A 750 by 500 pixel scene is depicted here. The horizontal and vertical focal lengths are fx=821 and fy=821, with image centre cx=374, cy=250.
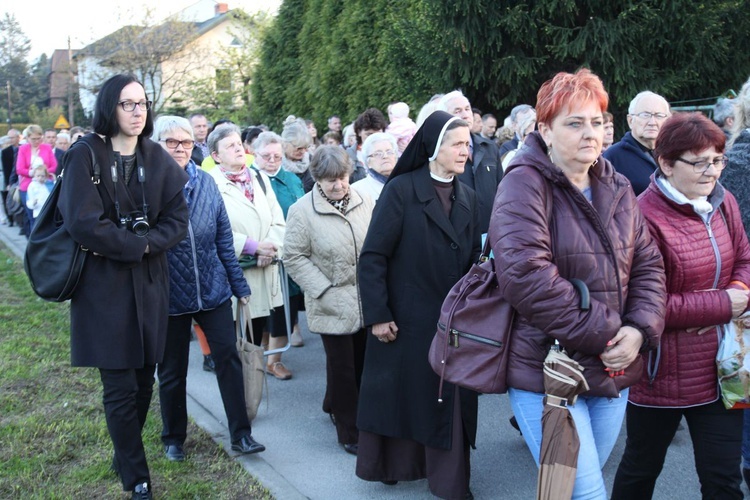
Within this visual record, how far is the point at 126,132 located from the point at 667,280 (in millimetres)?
2749

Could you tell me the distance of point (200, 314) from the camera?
5.06 meters

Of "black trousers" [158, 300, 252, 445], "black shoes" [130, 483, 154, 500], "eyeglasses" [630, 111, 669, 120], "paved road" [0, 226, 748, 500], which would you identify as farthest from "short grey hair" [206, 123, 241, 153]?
"eyeglasses" [630, 111, 669, 120]

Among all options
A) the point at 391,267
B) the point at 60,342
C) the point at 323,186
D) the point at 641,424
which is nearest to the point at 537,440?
the point at 641,424

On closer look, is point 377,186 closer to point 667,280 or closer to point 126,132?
point 126,132

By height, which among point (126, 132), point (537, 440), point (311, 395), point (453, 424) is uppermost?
point (126, 132)

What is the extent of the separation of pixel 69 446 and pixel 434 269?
8.72 ft

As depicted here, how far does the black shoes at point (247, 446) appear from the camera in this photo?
199 inches

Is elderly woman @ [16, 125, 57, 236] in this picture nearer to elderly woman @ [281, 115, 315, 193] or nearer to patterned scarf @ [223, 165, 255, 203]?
elderly woman @ [281, 115, 315, 193]

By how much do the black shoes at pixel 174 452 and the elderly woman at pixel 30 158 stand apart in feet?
34.3

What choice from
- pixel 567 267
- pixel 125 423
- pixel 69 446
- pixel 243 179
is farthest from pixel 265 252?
pixel 567 267

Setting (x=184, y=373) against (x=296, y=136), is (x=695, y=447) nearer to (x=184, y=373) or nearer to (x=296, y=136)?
(x=184, y=373)

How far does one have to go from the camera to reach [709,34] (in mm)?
10430

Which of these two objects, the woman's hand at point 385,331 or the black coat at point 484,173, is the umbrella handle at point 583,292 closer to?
the woman's hand at point 385,331

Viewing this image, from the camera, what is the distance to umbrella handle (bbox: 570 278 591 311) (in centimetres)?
283
